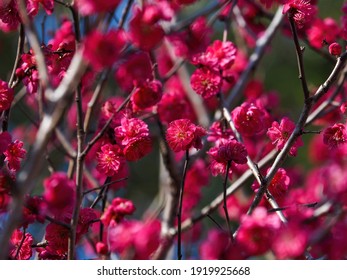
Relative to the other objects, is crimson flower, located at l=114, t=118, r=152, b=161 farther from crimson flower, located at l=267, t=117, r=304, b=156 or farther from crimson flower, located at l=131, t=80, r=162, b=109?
crimson flower, located at l=267, t=117, r=304, b=156

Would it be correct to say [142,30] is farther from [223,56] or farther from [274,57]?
[274,57]

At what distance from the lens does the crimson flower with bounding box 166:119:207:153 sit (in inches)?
Answer: 89.7

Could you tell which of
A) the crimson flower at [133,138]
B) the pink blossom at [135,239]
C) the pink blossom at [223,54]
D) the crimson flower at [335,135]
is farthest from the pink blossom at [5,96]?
the crimson flower at [335,135]

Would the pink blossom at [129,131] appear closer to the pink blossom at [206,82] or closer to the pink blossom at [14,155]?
the pink blossom at [14,155]

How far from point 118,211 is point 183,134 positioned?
1.61ft

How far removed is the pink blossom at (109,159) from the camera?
227 cm

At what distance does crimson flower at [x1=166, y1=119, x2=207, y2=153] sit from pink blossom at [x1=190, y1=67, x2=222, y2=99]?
381 millimetres

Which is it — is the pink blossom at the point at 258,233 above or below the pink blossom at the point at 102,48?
below

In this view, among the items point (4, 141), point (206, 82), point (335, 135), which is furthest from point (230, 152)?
point (4, 141)

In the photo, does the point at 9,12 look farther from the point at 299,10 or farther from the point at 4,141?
the point at 299,10

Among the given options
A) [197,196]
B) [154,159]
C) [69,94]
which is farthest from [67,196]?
[154,159]

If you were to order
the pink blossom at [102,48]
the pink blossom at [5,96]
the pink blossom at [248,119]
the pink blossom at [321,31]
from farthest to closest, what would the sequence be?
the pink blossom at [321,31], the pink blossom at [248,119], the pink blossom at [5,96], the pink blossom at [102,48]

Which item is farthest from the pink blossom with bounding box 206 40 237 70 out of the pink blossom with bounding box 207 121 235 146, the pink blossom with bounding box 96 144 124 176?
the pink blossom with bounding box 96 144 124 176

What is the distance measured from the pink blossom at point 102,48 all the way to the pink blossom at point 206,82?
3.60 feet
